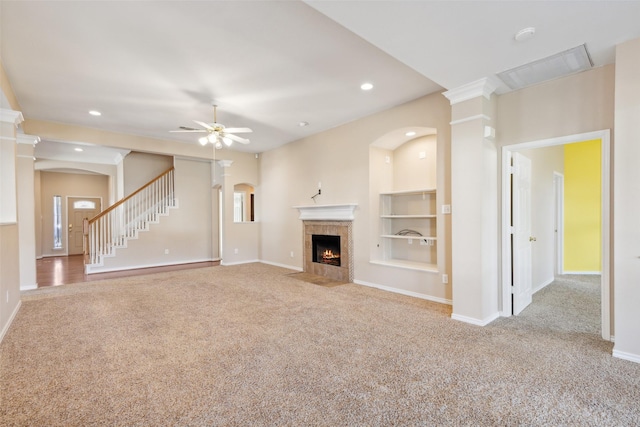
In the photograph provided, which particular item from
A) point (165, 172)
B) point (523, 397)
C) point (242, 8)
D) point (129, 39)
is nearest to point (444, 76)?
point (242, 8)


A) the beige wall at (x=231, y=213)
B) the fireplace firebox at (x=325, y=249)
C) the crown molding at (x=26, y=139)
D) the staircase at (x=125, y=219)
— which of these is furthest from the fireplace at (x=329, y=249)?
the crown molding at (x=26, y=139)

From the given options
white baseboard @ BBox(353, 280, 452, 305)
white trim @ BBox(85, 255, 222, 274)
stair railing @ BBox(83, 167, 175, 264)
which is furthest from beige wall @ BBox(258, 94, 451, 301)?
stair railing @ BBox(83, 167, 175, 264)

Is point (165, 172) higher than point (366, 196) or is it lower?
higher

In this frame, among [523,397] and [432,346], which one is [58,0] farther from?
[523,397]

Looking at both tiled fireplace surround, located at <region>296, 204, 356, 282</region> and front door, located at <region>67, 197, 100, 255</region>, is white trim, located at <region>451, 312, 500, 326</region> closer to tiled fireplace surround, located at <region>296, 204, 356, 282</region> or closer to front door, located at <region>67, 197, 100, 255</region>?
tiled fireplace surround, located at <region>296, 204, 356, 282</region>

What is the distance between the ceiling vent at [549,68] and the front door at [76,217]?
12.2m

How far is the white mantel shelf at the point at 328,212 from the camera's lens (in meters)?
5.37

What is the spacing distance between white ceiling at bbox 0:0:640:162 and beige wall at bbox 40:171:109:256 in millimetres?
6544

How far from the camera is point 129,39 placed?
288 centimetres

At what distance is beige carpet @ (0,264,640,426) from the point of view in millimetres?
1798

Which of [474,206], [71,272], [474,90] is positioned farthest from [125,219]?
[474,90]

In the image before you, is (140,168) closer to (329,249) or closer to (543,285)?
(329,249)

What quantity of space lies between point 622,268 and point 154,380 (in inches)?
153

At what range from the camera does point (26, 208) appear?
16.8 ft
